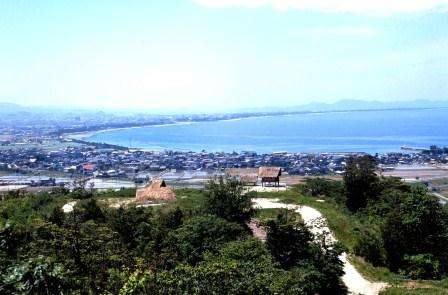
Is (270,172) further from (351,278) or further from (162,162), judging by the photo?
(162,162)

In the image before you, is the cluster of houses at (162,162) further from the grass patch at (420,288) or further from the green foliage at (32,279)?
the green foliage at (32,279)

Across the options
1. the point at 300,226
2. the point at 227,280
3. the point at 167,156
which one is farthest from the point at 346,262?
the point at 167,156

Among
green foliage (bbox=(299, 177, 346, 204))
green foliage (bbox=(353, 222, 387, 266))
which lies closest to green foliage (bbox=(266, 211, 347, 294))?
green foliage (bbox=(353, 222, 387, 266))

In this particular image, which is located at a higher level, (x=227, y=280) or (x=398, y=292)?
(x=227, y=280)

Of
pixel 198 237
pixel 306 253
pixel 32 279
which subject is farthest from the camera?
pixel 306 253

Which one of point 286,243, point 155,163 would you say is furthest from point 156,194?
point 155,163

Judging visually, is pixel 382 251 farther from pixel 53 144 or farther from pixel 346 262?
pixel 53 144
